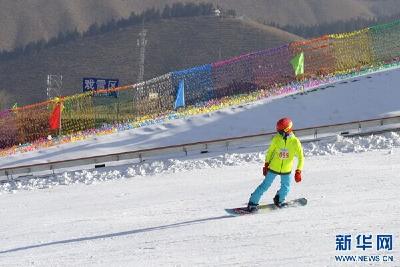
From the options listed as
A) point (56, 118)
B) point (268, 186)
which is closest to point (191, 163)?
point (268, 186)

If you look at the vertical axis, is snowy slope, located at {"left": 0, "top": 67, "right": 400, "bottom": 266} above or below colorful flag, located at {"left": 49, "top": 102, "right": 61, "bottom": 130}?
below

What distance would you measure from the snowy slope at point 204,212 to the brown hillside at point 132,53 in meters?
101

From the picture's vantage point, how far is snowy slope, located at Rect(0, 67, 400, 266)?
9664mm

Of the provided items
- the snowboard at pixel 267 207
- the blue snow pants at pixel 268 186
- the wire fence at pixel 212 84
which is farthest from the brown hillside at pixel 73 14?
the blue snow pants at pixel 268 186

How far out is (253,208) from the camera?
11742 millimetres

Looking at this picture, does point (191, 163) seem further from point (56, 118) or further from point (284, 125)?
point (56, 118)

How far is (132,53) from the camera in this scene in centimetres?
13288

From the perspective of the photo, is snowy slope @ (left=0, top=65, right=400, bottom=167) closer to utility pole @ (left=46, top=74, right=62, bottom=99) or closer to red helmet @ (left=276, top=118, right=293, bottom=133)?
red helmet @ (left=276, top=118, right=293, bottom=133)

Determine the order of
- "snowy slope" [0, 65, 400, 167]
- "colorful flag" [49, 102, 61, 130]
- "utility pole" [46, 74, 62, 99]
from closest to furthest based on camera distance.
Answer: "snowy slope" [0, 65, 400, 167] < "colorful flag" [49, 102, 61, 130] < "utility pole" [46, 74, 62, 99]

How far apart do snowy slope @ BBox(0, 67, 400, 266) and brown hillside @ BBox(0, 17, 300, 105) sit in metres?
101

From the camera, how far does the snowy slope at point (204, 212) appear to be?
9.66 m

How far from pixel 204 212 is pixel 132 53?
121997 millimetres

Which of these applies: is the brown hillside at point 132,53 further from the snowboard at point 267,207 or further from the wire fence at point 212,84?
the snowboard at point 267,207

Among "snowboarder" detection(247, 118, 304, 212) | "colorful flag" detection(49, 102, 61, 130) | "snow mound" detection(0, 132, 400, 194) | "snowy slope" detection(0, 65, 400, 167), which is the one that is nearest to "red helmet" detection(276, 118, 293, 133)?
"snowboarder" detection(247, 118, 304, 212)
